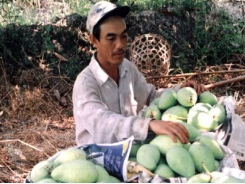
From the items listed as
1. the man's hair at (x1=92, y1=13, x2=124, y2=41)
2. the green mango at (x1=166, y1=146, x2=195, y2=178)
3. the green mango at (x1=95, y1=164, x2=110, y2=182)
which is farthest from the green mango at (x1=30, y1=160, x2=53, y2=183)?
the man's hair at (x1=92, y1=13, x2=124, y2=41)

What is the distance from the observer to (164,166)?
1.58 meters

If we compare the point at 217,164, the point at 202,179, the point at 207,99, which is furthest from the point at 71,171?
the point at 207,99

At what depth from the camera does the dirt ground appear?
12.0 feet

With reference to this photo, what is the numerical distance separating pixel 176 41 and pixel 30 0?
245cm

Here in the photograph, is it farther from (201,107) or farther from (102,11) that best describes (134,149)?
(102,11)

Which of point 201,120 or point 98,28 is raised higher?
point 98,28

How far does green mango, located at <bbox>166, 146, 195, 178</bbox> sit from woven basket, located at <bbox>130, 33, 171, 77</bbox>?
3.30 meters

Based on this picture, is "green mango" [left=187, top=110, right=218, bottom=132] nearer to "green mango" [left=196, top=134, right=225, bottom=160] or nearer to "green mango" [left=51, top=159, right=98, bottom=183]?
"green mango" [left=196, top=134, right=225, bottom=160]

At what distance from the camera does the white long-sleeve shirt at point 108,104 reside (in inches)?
70.4

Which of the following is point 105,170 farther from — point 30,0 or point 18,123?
point 30,0

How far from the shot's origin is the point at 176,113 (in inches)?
80.8

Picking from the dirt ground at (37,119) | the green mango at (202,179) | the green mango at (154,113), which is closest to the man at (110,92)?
the green mango at (154,113)

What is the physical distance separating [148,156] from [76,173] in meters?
0.31

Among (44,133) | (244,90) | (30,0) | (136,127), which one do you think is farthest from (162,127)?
(30,0)
